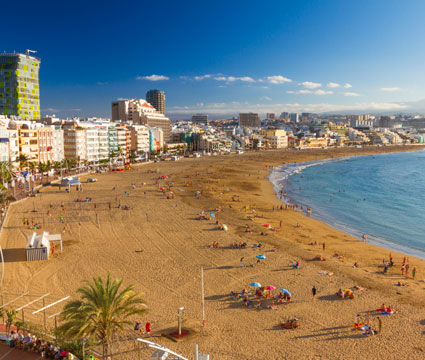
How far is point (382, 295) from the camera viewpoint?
63.9 feet

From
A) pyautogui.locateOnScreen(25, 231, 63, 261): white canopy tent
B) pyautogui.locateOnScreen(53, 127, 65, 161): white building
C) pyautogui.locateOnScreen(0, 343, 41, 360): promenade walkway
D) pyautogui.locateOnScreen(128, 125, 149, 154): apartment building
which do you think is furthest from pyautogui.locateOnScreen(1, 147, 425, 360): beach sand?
pyautogui.locateOnScreen(128, 125, 149, 154): apartment building

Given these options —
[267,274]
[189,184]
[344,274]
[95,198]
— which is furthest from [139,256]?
[189,184]

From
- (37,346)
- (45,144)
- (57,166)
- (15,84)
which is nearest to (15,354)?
(37,346)

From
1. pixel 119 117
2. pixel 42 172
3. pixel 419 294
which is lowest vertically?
pixel 419 294

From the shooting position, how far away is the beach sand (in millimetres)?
15094

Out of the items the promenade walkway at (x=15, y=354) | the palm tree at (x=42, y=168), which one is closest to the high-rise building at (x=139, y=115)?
the palm tree at (x=42, y=168)

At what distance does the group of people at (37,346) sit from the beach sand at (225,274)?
3.03 meters

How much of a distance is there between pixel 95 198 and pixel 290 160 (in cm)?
7514

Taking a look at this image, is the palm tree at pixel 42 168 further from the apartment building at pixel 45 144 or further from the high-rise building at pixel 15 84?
the high-rise building at pixel 15 84

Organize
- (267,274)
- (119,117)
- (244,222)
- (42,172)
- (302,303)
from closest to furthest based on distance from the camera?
(302,303) < (267,274) < (244,222) < (42,172) < (119,117)

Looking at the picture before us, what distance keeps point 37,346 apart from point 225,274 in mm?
11692

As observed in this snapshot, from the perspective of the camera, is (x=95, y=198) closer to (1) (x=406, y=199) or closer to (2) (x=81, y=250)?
(2) (x=81, y=250)

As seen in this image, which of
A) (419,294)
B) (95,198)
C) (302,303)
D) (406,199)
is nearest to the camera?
(302,303)

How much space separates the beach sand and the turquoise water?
3.60 metres
